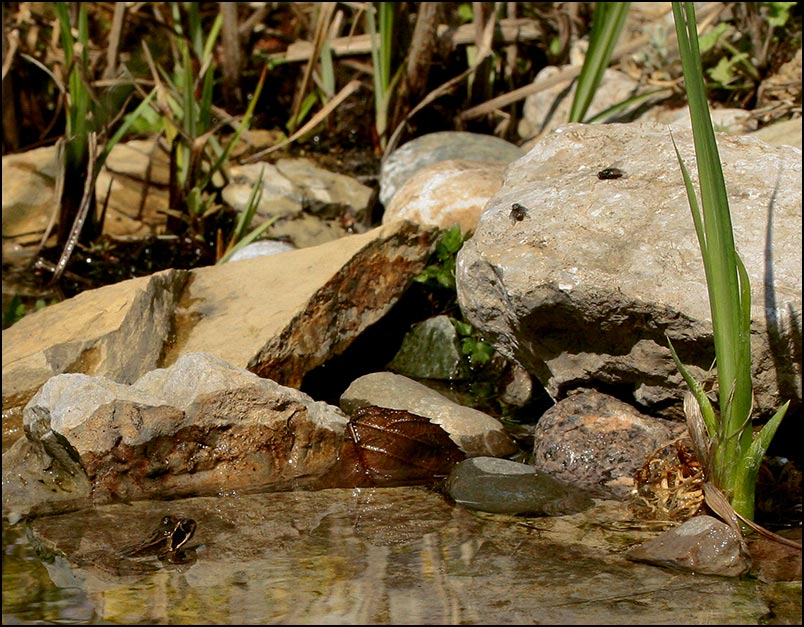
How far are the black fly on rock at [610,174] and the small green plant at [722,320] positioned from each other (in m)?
0.80

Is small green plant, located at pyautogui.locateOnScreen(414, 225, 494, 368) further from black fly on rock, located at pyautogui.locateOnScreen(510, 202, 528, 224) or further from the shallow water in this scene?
the shallow water

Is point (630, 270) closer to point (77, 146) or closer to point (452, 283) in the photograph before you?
point (452, 283)

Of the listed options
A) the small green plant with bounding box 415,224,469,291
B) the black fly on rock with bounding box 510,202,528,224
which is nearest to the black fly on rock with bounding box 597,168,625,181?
the black fly on rock with bounding box 510,202,528,224

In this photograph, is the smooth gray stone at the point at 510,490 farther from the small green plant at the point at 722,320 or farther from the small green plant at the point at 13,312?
the small green plant at the point at 13,312

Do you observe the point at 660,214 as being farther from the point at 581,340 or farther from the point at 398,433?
the point at 398,433

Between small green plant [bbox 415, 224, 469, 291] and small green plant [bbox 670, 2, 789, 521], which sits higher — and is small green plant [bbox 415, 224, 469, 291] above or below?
below

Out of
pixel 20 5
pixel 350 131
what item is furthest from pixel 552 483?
pixel 20 5

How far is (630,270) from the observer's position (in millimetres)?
3141

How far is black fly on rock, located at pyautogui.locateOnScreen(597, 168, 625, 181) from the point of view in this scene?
350cm

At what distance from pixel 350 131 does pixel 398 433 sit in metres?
4.21

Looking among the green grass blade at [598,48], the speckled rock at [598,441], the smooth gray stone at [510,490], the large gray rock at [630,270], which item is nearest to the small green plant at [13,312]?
the large gray rock at [630,270]

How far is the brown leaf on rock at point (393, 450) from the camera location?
3385mm

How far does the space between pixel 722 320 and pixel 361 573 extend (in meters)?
1.08

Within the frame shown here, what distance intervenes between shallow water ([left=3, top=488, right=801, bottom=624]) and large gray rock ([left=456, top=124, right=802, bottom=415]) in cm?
50
